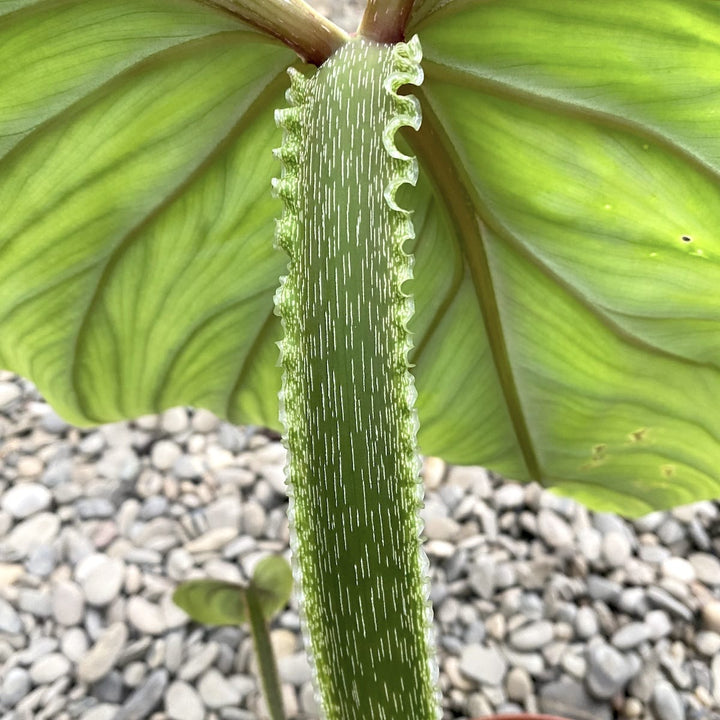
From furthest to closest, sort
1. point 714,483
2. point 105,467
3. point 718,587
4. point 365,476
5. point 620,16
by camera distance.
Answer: point 105,467
point 718,587
point 714,483
point 620,16
point 365,476

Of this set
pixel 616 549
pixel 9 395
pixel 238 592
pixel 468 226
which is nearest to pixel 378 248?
pixel 468 226

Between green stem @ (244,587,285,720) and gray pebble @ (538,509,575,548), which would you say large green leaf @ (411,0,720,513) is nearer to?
green stem @ (244,587,285,720)

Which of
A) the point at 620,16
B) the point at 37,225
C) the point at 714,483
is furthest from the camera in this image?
the point at 714,483

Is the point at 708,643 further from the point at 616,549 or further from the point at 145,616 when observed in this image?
the point at 145,616

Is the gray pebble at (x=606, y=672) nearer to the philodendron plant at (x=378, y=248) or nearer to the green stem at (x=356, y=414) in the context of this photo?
the philodendron plant at (x=378, y=248)

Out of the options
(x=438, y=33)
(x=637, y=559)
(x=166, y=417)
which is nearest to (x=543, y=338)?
(x=438, y=33)

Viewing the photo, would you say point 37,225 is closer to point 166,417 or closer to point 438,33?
point 438,33

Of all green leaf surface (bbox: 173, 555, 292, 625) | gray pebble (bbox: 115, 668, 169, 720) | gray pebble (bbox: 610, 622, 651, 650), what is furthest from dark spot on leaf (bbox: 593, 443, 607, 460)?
gray pebble (bbox: 115, 668, 169, 720)
